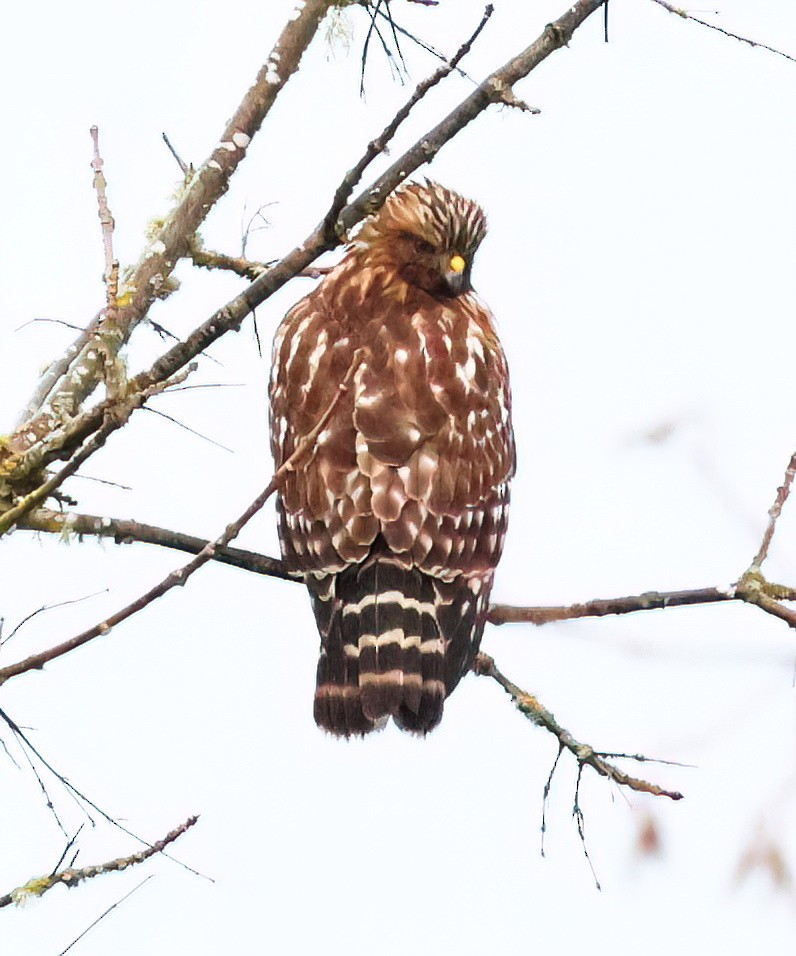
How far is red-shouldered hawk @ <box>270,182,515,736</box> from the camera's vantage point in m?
4.65

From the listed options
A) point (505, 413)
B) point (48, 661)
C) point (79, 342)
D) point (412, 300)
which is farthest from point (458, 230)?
point (48, 661)

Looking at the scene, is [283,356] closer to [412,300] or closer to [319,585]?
[412,300]

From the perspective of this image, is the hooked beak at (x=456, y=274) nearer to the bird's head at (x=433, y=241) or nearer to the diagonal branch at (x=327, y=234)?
the bird's head at (x=433, y=241)

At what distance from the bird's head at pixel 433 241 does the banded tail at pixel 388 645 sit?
4.17 feet

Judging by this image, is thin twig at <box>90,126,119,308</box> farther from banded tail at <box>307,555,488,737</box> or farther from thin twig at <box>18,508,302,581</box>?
banded tail at <box>307,555,488,737</box>

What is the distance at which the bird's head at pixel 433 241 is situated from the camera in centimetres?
548

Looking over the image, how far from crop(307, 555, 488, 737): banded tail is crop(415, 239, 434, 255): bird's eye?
4.60 ft

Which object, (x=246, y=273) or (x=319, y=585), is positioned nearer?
(x=319, y=585)

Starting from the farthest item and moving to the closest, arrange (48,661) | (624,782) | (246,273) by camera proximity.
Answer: (246,273)
(624,782)
(48,661)

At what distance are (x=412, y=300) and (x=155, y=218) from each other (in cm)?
97

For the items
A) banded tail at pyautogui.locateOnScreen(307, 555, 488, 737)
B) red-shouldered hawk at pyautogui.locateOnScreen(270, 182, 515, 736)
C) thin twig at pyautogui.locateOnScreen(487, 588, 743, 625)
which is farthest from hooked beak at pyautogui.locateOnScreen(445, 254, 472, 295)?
thin twig at pyautogui.locateOnScreen(487, 588, 743, 625)

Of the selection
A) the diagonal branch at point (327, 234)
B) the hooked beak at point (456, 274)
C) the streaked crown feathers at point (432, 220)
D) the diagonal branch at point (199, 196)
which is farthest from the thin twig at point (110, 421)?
the streaked crown feathers at point (432, 220)

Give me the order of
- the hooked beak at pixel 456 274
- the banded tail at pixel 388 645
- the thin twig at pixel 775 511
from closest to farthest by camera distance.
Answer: the thin twig at pixel 775 511 → the banded tail at pixel 388 645 → the hooked beak at pixel 456 274

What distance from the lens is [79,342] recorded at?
17.1ft
